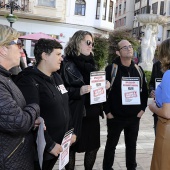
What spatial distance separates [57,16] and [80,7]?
3003 mm

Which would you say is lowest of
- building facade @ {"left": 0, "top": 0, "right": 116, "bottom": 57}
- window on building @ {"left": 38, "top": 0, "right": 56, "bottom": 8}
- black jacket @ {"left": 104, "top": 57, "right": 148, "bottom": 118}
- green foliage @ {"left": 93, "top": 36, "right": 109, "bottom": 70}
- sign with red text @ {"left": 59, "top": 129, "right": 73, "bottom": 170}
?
sign with red text @ {"left": 59, "top": 129, "right": 73, "bottom": 170}

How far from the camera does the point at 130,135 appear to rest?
3.61 metres

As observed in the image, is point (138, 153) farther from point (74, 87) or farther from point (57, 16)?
point (57, 16)

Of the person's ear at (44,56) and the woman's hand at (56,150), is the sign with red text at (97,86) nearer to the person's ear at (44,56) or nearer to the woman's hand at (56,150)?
the person's ear at (44,56)

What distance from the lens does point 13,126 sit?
67.0 inches

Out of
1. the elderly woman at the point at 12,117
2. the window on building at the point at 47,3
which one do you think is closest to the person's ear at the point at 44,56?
the elderly woman at the point at 12,117

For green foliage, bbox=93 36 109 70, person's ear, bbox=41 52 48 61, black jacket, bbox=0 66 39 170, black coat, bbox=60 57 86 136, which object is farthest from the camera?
green foliage, bbox=93 36 109 70

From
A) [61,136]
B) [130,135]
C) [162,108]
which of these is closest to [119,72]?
[130,135]

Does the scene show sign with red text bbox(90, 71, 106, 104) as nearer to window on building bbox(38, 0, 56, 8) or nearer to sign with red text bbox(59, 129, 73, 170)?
sign with red text bbox(59, 129, 73, 170)

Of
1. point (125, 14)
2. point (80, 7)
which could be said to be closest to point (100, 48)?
point (80, 7)

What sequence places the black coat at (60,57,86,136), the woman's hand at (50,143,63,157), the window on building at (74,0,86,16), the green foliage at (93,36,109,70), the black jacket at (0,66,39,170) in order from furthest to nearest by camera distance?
the window on building at (74,0,86,16)
the green foliage at (93,36,109,70)
the black coat at (60,57,86,136)
the woman's hand at (50,143,63,157)
the black jacket at (0,66,39,170)

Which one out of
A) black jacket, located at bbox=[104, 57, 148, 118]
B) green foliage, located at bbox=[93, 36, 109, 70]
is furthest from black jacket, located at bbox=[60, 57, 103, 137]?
green foliage, located at bbox=[93, 36, 109, 70]

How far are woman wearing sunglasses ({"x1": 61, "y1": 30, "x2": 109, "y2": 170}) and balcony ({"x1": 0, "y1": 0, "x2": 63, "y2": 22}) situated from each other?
22.2 metres

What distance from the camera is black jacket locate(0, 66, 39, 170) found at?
169 cm
